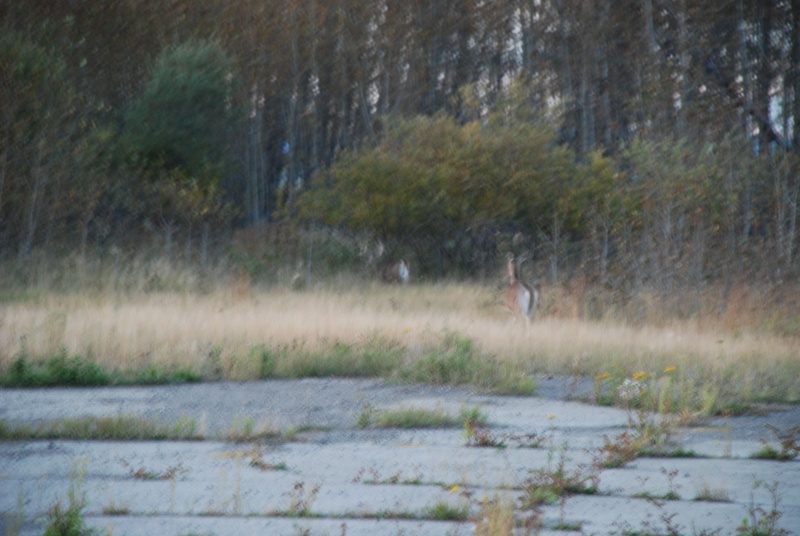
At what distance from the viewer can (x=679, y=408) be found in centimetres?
821

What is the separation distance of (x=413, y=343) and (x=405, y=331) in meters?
0.28

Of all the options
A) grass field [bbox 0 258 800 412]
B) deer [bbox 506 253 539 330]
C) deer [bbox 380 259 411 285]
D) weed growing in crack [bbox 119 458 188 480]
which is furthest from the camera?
deer [bbox 380 259 411 285]

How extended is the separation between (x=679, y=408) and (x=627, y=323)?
6226mm

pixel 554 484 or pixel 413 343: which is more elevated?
pixel 413 343

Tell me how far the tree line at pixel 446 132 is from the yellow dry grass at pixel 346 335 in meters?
2.99

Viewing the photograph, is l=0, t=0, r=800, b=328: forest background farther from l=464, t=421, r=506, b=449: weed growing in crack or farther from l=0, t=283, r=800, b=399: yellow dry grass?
l=464, t=421, r=506, b=449: weed growing in crack

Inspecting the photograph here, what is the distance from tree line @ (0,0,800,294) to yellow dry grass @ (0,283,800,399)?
2993mm

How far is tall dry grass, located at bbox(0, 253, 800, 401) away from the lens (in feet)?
34.6

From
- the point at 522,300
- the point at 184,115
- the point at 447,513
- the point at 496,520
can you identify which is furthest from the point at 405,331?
the point at 184,115

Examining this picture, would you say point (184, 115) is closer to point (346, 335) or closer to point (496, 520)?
point (346, 335)

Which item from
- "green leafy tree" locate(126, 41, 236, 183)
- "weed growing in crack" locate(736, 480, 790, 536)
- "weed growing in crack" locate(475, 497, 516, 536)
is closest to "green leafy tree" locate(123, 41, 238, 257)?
"green leafy tree" locate(126, 41, 236, 183)

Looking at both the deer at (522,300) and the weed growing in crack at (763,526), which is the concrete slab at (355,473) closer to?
the weed growing in crack at (763,526)

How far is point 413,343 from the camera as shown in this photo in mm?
11516

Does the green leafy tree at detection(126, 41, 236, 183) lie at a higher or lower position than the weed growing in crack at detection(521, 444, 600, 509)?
higher
